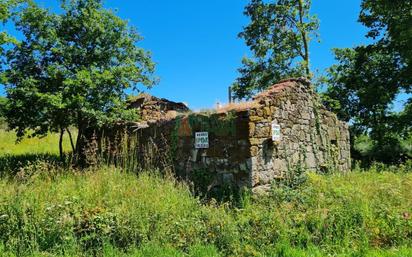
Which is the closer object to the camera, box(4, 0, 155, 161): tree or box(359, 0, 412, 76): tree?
box(4, 0, 155, 161): tree

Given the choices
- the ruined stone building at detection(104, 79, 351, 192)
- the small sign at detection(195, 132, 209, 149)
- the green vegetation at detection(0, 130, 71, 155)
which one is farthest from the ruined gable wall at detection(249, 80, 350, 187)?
the green vegetation at detection(0, 130, 71, 155)

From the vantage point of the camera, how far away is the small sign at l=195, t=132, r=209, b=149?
870 centimetres

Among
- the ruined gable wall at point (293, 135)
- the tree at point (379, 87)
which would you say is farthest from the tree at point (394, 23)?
the ruined gable wall at point (293, 135)

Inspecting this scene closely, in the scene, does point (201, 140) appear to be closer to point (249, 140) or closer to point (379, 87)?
point (249, 140)

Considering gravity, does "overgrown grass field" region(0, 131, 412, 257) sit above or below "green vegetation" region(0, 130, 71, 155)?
below

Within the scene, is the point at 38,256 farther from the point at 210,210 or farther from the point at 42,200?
the point at 210,210

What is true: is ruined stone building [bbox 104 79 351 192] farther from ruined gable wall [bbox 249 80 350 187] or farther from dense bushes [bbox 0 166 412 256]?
dense bushes [bbox 0 166 412 256]

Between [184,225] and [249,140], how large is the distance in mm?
2724

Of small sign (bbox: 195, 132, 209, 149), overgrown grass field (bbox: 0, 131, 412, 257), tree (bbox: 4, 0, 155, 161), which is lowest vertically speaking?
overgrown grass field (bbox: 0, 131, 412, 257)

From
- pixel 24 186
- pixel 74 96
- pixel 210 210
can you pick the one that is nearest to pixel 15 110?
pixel 74 96

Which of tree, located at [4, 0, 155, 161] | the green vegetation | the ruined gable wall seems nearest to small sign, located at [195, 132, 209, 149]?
the ruined gable wall

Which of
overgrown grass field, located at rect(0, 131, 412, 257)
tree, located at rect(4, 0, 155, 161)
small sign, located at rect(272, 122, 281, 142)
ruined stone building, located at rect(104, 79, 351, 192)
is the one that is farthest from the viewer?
tree, located at rect(4, 0, 155, 161)

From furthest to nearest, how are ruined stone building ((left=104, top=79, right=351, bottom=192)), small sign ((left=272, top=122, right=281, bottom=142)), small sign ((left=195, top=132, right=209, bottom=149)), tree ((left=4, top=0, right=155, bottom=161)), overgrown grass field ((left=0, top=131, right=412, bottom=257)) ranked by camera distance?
tree ((left=4, top=0, right=155, bottom=161)) < small sign ((left=195, top=132, right=209, bottom=149)) < small sign ((left=272, top=122, right=281, bottom=142)) < ruined stone building ((left=104, top=79, right=351, bottom=192)) < overgrown grass field ((left=0, top=131, right=412, bottom=257))

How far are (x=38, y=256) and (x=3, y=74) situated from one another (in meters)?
7.66
